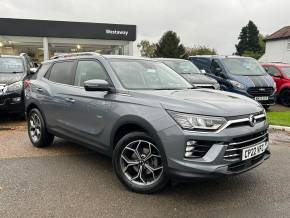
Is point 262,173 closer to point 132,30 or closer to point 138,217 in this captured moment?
point 138,217

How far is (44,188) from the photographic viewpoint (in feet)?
15.3

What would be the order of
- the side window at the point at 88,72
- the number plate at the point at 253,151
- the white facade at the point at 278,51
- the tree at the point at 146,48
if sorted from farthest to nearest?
the tree at the point at 146,48, the white facade at the point at 278,51, the side window at the point at 88,72, the number plate at the point at 253,151

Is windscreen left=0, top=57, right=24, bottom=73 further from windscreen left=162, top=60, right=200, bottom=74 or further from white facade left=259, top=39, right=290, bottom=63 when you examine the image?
white facade left=259, top=39, right=290, bottom=63

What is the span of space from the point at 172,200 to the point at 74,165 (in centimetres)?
200

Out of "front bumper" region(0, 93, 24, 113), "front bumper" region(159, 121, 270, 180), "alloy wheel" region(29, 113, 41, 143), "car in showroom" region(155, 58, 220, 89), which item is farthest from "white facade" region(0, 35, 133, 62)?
"front bumper" region(159, 121, 270, 180)

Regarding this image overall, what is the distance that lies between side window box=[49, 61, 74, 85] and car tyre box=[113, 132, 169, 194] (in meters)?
1.80

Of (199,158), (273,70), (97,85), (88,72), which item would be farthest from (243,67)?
(199,158)

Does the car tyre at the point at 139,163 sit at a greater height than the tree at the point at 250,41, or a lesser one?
lesser

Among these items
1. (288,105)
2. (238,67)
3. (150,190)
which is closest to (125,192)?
(150,190)

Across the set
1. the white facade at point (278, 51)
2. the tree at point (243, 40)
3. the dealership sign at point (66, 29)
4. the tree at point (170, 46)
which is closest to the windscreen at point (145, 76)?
the dealership sign at point (66, 29)

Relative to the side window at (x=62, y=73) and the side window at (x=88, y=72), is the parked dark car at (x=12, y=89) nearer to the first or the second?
the side window at (x=62, y=73)

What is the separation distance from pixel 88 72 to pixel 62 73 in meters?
0.85

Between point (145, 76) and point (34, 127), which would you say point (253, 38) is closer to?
point (34, 127)

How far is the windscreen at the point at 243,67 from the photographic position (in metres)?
12.4
